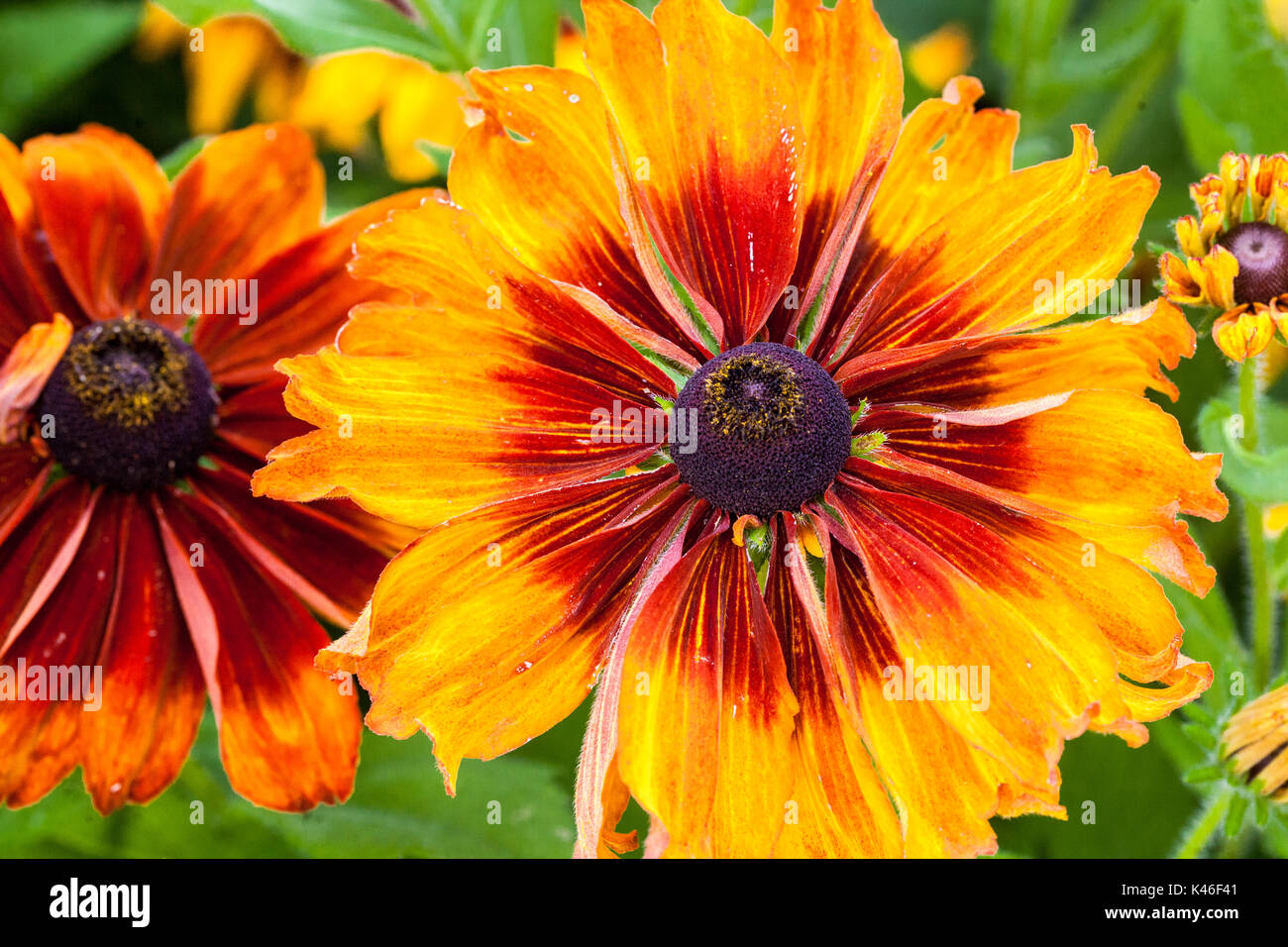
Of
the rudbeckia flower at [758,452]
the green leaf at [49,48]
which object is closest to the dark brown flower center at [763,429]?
the rudbeckia flower at [758,452]

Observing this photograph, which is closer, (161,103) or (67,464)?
(67,464)

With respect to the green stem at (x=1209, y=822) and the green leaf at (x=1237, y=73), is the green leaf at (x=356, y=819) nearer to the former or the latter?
the green stem at (x=1209, y=822)

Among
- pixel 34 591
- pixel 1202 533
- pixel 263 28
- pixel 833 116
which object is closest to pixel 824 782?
pixel 833 116

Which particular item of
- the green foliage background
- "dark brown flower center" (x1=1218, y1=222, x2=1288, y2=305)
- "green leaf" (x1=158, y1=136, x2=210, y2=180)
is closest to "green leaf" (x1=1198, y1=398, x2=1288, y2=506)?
the green foliage background

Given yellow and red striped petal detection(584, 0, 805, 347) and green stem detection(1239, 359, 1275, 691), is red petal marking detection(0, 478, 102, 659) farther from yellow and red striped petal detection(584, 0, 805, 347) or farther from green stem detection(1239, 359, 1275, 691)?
green stem detection(1239, 359, 1275, 691)

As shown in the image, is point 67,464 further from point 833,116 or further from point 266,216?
point 833,116
